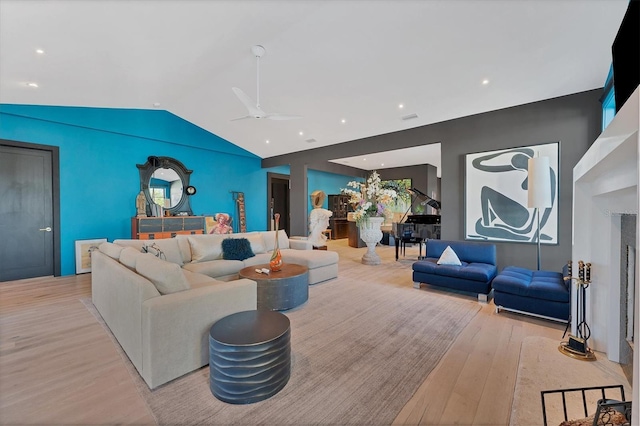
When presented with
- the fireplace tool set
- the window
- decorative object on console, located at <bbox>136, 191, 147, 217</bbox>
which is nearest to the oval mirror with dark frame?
A: decorative object on console, located at <bbox>136, 191, 147, 217</bbox>

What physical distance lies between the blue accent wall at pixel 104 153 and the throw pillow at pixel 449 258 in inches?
246

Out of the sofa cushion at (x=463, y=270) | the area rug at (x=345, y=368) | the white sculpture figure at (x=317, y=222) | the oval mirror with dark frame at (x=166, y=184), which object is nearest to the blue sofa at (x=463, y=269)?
the sofa cushion at (x=463, y=270)

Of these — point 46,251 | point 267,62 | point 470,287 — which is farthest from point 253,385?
point 46,251

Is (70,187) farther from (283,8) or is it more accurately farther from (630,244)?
(630,244)

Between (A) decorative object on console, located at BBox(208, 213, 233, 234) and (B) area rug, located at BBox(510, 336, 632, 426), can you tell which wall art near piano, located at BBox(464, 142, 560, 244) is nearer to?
(B) area rug, located at BBox(510, 336, 632, 426)

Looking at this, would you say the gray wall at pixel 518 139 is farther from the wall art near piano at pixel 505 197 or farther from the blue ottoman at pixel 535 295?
the blue ottoman at pixel 535 295

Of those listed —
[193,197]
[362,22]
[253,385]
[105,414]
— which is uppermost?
[362,22]

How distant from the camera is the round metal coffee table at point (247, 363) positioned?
1.71m

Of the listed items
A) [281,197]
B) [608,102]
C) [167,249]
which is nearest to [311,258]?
[167,249]

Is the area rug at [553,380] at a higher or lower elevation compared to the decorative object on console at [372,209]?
lower

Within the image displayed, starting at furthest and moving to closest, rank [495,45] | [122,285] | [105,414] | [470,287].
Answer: [470,287], [495,45], [122,285], [105,414]

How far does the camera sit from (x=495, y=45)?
3186 mm

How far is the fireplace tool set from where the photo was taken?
2.28 m

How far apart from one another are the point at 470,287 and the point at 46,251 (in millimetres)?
7509
